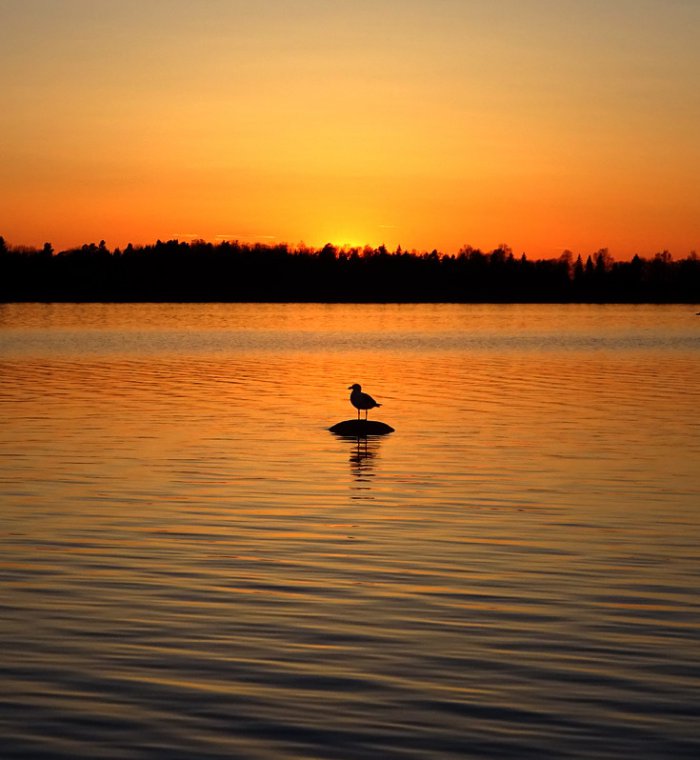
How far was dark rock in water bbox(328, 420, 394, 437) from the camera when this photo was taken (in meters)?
33.6

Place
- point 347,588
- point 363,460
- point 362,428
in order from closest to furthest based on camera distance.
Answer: point 347,588
point 363,460
point 362,428

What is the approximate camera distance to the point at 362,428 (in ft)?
110

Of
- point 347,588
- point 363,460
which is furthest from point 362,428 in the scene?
point 347,588

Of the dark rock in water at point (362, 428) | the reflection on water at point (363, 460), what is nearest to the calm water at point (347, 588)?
the reflection on water at point (363, 460)

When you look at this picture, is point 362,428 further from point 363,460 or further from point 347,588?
point 347,588

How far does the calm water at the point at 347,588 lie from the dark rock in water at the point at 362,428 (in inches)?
20.2

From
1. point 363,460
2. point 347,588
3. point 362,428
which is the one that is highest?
point 347,588

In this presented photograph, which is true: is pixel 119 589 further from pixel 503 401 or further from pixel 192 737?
pixel 503 401

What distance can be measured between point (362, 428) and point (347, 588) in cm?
1864

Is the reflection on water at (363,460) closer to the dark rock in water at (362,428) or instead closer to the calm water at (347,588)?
the calm water at (347,588)

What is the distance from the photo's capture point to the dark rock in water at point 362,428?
33.6 m

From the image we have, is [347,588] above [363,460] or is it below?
above

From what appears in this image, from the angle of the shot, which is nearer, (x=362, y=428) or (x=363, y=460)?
(x=363, y=460)

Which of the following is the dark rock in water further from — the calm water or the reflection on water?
the calm water
